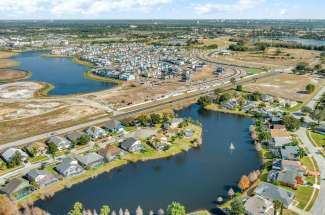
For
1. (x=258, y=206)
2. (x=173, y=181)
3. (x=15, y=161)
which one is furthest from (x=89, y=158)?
(x=258, y=206)

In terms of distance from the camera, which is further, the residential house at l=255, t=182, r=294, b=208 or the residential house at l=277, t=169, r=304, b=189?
the residential house at l=277, t=169, r=304, b=189

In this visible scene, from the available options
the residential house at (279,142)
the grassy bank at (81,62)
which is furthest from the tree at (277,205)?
the grassy bank at (81,62)

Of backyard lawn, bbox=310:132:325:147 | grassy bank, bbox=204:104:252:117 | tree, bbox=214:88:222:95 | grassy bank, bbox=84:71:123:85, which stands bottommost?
backyard lawn, bbox=310:132:325:147

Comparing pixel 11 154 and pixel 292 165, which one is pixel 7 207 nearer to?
pixel 11 154

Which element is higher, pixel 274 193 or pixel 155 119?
pixel 155 119

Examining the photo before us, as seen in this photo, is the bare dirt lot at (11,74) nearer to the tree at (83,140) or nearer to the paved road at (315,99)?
the tree at (83,140)

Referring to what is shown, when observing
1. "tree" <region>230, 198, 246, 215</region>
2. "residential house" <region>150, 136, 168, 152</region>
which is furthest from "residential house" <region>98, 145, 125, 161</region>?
"tree" <region>230, 198, 246, 215</region>

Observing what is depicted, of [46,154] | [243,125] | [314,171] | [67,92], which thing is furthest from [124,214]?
[67,92]

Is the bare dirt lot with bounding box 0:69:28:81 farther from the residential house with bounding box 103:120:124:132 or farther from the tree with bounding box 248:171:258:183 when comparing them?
the tree with bounding box 248:171:258:183
